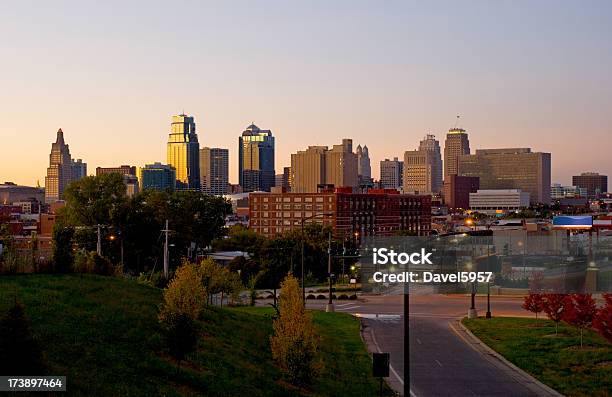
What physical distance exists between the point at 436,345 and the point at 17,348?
Result: 32894 millimetres

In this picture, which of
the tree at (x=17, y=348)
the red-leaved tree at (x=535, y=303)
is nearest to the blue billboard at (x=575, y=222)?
the red-leaved tree at (x=535, y=303)

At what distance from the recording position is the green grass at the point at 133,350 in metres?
23.6

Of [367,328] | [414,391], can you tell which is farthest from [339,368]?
[367,328]

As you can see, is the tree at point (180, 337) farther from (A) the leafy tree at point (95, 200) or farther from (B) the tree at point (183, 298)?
(A) the leafy tree at point (95, 200)

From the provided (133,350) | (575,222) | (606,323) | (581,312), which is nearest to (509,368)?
(606,323)

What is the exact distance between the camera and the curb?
3522 cm

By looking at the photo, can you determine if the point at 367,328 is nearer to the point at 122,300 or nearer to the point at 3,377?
the point at 122,300

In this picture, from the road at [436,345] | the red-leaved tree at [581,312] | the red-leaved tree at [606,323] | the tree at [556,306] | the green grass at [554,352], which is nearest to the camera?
the road at [436,345]

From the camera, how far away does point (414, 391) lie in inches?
1351

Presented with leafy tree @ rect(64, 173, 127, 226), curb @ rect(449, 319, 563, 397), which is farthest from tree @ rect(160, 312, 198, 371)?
leafy tree @ rect(64, 173, 127, 226)

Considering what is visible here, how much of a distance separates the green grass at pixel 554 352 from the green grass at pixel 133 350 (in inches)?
346

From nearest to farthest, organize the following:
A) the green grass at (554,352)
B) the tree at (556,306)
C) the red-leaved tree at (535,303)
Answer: the green grass at (554,352) < the tree at (556,306) < the red-leaved tree at (535,303)

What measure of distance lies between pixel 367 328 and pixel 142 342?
1171 inches

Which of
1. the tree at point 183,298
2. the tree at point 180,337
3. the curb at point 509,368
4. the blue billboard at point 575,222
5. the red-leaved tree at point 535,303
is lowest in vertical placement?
the curb at point 509,368
